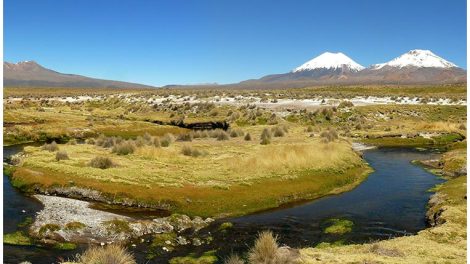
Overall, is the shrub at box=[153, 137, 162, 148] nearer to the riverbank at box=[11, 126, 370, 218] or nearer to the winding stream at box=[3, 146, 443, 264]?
the riverbank at box=[11, 126, 370, 218]

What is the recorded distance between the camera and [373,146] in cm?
7169

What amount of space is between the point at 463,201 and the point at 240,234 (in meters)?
17.1

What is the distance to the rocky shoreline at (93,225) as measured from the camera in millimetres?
27250

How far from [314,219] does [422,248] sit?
9.29m

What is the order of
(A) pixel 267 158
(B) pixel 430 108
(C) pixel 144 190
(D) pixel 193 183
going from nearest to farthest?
(C) pixel 144 190, (D) pixel 193 183, (A) pixel 267 158, (B) pixel 430 108

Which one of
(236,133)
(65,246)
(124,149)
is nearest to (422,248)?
(65,246)

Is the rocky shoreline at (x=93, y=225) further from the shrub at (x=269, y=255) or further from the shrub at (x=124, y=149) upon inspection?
the shrub at (x=124, y=149)

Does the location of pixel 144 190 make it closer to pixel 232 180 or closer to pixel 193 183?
pixel 193 183

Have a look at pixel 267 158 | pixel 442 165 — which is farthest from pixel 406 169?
pixel 267 158

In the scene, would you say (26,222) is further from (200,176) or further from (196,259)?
(200,176)

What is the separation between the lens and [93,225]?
2869 cm

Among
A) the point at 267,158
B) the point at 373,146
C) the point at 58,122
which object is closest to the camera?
the point at 267,158

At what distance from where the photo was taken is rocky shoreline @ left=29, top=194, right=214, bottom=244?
27.2 m

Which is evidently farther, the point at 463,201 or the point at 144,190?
the point at 144,190
